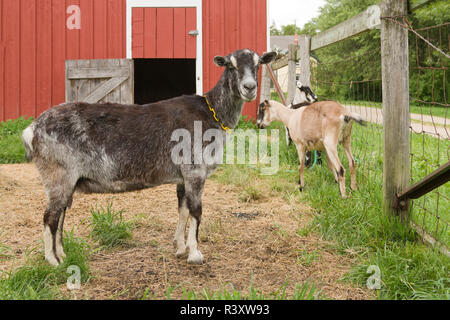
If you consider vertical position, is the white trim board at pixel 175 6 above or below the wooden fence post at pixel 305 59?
above

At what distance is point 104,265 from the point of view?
3270mm

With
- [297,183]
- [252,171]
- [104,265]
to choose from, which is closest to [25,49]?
[252,171]

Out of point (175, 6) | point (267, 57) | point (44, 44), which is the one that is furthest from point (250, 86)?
point (44, 44)

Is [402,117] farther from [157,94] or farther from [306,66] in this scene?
[157,94]

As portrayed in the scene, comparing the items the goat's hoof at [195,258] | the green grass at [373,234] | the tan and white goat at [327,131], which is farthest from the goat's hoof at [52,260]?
the tan and white goat at [327,131]

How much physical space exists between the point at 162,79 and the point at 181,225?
1138 cm

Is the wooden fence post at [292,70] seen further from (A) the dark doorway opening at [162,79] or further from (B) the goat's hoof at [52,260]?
(A) the dark doorway opening at [162,79]

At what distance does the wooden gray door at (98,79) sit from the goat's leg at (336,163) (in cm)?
515

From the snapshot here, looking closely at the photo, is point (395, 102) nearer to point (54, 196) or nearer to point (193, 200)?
point (193, 200)

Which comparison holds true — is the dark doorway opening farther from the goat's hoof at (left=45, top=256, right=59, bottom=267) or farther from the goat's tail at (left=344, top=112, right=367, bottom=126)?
the goat's hoof at (left=45, top=256, right=59, bottom=267)

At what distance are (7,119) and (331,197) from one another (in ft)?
28.5

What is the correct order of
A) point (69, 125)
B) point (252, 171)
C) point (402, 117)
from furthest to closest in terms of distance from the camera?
point (252, 171) → point (402, 117) → point (69, 125)

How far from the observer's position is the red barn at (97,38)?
31.3 feet

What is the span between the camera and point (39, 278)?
2.87m
